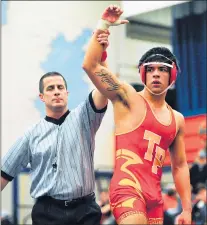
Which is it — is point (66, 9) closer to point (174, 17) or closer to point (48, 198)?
point (174, 17)

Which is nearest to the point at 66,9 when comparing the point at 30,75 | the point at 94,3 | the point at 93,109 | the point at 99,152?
the point at 94,3

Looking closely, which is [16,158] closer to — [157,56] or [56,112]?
[56,112]

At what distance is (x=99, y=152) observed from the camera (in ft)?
64.1

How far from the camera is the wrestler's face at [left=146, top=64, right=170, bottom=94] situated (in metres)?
6.00

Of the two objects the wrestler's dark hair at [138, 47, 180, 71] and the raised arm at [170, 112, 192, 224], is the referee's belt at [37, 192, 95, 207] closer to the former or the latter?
the raised arm at [170, 112, 192, 224]

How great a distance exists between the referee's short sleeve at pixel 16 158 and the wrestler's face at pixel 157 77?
1166mm

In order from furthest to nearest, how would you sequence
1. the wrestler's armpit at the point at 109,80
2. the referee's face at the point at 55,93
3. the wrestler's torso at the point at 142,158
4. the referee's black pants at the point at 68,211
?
1. the referee's face at the point at 55,93
2. the referee's black pants at the point at 68,211
3. the wrestler's armpit at the point at 109,80
4. the wrestler's torso at the point at 142,158

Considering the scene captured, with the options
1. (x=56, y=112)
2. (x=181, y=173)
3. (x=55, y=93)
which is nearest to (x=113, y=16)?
(x=55, y=93)

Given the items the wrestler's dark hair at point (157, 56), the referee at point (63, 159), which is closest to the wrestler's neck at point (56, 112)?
the referee at point (63, 159)

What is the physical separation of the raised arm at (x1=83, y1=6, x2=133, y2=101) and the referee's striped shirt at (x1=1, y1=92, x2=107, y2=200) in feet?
0.95

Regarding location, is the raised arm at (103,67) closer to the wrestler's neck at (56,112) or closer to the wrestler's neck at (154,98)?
the wrestler's neck at (154,98)

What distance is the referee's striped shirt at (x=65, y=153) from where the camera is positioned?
19.9 feet

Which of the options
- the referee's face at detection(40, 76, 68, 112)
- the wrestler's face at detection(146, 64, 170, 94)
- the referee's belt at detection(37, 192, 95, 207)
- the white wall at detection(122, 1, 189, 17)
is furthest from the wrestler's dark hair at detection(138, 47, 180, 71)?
the white wall at detection(122, 1, 189, 17)

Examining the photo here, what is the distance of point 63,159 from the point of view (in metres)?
6.12
